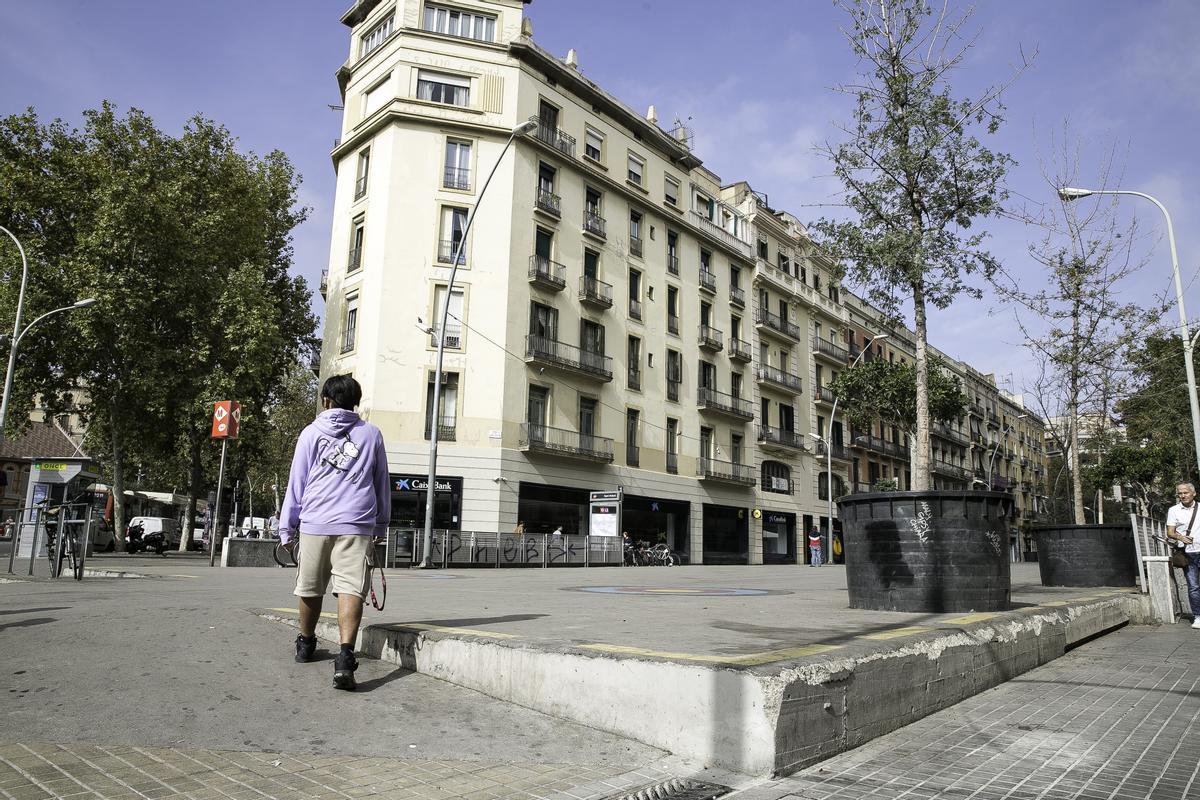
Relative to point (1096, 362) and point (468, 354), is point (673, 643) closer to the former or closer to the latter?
point (1096, 362)

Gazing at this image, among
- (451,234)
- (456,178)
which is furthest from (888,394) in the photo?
(456,178)

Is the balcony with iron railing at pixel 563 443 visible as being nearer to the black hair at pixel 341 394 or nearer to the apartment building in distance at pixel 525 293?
the apartment building in distance at pixel 525 293

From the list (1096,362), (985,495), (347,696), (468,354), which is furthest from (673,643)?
(468,354)

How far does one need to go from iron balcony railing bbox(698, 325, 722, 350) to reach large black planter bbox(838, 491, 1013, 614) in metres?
29.7

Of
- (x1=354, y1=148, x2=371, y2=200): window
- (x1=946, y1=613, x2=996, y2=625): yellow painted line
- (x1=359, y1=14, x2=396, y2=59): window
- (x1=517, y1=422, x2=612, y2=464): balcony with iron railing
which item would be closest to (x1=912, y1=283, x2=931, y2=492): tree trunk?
(x1=946, y1=613, x2=996, y2=625): yellow painted line

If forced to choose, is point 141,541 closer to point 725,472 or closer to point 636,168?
point 725,472

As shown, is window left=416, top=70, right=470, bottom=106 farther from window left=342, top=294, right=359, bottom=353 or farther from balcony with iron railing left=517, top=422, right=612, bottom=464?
balcony with iron railing left=517, top=422, right=612, bottom=464

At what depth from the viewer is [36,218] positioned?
1026 inches

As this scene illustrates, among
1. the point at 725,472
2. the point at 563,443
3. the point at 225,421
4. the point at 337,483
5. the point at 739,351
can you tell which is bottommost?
the point at 337,483

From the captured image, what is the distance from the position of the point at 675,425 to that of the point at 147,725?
103ft

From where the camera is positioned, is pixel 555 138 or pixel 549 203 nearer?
pixel 549 203

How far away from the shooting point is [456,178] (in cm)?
2808

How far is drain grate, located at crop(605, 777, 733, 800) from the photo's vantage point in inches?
103

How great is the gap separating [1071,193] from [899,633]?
1419 cm
